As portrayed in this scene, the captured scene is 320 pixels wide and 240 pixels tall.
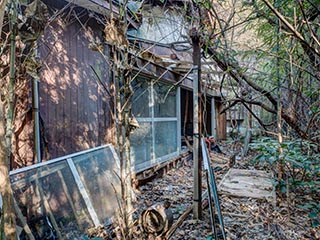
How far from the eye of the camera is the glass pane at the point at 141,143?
540 centimetres

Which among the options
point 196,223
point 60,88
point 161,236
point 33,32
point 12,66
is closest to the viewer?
point 12,66

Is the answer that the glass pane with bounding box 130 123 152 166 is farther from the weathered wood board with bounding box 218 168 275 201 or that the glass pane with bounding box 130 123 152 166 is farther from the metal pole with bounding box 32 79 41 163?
the metal pole with bounding box 32 79 41 163

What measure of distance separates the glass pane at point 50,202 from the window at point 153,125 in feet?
7.15

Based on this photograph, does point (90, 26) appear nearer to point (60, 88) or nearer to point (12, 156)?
point (60, 88)

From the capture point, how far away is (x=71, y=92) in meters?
4.02

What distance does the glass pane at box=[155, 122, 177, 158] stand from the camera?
6.56 metres

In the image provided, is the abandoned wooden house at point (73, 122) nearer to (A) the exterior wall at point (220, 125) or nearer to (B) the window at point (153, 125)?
(B) the window at point (153, 125)

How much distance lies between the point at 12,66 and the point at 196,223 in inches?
109

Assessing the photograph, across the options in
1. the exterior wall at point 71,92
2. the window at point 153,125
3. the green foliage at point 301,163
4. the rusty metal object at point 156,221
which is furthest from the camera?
the window at point 153,125

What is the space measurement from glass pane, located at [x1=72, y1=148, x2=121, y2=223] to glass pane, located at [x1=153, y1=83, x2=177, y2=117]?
255cm

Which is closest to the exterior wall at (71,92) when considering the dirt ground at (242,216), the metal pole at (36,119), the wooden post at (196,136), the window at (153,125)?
the metal pole at (36,119)

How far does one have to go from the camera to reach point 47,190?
285 cm

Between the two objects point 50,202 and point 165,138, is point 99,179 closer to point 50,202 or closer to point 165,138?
point 50,202

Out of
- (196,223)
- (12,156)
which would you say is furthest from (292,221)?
(12,156)
